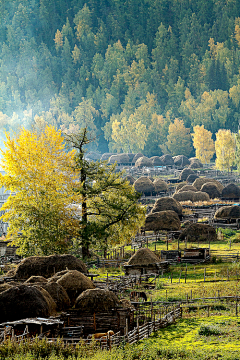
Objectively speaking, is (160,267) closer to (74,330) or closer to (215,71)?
(74,330)

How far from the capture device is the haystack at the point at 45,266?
2828 centimetres

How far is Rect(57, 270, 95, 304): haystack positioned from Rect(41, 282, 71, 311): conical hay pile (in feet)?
3.03

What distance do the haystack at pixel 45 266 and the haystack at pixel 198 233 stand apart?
15.1m

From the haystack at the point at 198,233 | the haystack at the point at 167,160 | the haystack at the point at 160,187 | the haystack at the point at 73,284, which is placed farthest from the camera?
the haystack at the point at 167,160

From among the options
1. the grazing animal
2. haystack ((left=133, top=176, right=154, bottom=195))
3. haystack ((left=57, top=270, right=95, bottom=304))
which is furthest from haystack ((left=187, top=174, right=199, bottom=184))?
haystack ((left=57, top=270, right=95, bottom=304))

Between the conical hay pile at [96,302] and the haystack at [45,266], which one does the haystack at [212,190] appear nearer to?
the haystack at [45,266]

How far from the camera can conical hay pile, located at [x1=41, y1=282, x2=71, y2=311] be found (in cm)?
2209

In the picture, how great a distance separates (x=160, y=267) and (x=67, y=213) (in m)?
7.07

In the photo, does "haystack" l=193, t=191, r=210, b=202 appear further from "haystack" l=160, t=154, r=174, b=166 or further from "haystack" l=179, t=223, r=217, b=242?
"haystack" l=160, t=154, r=174, b=166

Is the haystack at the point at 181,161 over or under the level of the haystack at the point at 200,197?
over

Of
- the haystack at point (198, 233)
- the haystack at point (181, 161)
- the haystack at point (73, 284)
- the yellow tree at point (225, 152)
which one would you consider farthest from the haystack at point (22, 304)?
the haystack at point (181, 161)

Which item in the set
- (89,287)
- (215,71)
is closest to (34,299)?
(89,287)

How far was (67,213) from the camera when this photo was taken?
35.0m

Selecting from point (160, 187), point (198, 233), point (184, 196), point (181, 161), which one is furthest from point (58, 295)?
point (181, 161)
